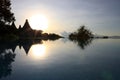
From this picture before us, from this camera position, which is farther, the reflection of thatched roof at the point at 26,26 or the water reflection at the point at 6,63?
the reflection of thatched roof at the point at 26,26

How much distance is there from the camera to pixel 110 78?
8156 mm

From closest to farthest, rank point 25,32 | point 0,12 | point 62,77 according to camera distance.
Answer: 1. point 62,77
2. point 0,12
3. point 25,32

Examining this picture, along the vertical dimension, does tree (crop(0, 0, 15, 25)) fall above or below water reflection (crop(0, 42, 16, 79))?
above

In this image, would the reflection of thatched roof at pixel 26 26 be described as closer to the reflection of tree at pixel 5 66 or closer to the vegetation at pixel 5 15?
the vegetation at pixel 5 15

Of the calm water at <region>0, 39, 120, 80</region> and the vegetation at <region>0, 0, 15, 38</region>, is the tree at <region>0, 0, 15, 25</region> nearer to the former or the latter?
the vegetation at <region>0, 0, 15, 38</region>

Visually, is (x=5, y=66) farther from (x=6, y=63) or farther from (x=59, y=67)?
(x=59, y=67)

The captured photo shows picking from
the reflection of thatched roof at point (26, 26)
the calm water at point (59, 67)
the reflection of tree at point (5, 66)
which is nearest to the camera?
the calm water at point (59, 67)

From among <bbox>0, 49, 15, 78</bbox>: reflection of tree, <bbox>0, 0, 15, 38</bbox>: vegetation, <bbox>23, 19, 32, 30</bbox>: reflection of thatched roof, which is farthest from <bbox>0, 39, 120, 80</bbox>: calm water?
<bbox>23, 19, 32, 30</bbox>: reflection of thatched roof

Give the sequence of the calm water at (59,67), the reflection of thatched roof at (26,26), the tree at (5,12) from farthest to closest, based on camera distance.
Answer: the reflection of thatched roof at (26,26) → the tree at (5,12) → the calm water at (59,67)

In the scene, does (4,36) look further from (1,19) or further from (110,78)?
(110,78)

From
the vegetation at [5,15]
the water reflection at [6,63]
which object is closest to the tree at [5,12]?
the vegetation at [5,15]

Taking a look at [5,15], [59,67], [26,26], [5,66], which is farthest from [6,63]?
[26,26]

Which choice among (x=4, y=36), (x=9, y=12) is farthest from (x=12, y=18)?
(x=4, y=36)

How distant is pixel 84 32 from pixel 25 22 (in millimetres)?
36367
